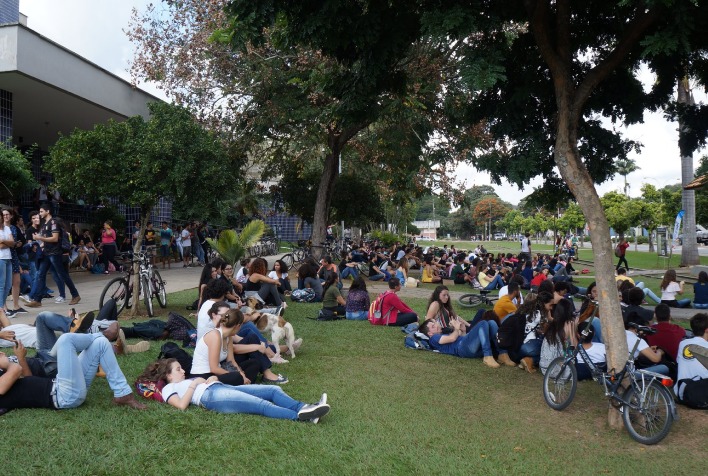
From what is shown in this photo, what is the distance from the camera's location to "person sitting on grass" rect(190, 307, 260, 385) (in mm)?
5852

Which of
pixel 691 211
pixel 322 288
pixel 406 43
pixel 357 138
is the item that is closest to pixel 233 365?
pixel 406 43

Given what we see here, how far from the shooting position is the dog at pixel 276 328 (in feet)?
26.0

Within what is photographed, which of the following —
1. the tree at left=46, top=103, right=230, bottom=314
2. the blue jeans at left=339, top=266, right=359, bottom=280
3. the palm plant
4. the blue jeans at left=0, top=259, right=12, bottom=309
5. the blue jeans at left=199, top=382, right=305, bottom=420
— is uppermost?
the tree at left=46, top=103, right=230, bottom=314

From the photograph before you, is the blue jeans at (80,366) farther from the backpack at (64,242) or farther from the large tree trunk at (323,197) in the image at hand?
the large tree trunk at (323,197)

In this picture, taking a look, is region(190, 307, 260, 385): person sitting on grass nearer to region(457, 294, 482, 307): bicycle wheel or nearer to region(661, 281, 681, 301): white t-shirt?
region(457, 294, 482, 307): bicycle wheel

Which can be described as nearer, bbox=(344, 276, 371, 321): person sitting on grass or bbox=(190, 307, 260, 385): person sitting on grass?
bbox=(190, 307, 260, 385): person sitting on grass

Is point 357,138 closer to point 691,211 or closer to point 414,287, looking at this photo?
point 414,287

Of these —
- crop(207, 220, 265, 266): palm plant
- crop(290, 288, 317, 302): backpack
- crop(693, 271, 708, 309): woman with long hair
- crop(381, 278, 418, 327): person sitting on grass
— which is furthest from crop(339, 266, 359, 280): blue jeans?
crop(693, 271, 708, 309): woman with long hair

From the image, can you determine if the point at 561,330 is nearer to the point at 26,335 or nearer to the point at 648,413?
the point at 648,413

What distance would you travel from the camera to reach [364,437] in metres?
5.16

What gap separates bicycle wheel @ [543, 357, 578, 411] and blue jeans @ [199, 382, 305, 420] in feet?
8.97

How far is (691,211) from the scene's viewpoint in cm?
2753

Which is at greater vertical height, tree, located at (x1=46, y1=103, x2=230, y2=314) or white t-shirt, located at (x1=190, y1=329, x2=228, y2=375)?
tree, located at (x1=46, y1=103, x2=230, y2=314)

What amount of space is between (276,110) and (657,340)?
12.4 metres
